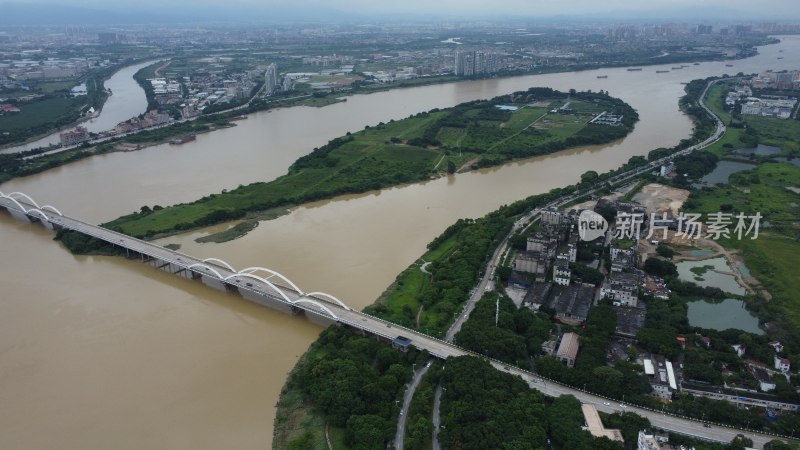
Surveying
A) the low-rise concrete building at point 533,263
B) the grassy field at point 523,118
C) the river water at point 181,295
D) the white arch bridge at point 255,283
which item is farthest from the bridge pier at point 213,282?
the grassy field at point 523,118

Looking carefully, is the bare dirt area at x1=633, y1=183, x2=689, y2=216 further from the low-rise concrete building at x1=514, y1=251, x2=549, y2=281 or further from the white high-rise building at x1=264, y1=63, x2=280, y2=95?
the white high-rise building at x1=264, y1=63, x2=280, y2=95

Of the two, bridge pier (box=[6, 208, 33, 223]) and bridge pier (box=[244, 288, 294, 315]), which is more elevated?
bridge pier (box=[6, 208, 33, 223])

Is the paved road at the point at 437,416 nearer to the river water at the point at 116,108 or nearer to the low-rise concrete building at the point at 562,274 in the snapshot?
the low-rise concrete building at the point at 562,274

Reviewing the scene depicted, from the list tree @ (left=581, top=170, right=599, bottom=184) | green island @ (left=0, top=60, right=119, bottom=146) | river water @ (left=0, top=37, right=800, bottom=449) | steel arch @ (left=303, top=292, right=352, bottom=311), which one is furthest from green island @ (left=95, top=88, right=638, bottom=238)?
green island @ (left=0, top=60, right=119, bottom=146)

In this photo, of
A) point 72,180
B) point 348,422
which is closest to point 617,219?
point 348,422

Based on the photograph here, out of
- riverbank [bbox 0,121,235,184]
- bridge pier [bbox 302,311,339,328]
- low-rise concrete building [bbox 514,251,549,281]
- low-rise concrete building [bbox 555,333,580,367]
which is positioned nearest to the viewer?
low-rise concrete building [bbox 555,333,580,367]
